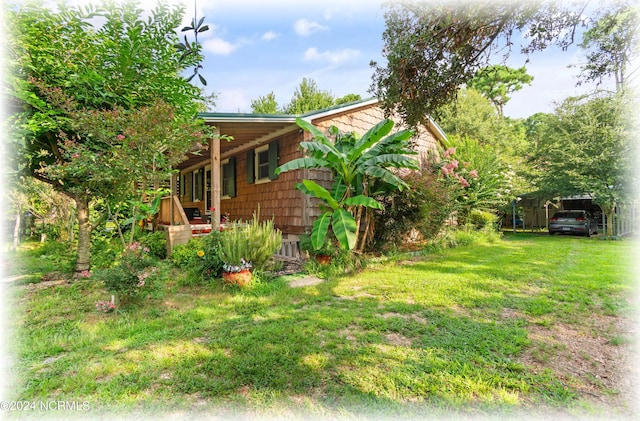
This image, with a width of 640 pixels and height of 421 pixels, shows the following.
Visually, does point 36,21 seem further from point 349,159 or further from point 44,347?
point 349,159

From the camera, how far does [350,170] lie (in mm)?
7125

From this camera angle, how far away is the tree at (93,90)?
4277 millimetres

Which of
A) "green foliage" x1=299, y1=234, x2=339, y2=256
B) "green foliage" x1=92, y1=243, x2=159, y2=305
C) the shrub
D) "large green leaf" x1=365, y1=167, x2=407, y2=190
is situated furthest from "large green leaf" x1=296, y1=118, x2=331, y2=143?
the shrub

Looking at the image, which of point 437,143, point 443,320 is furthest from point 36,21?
point 437,143

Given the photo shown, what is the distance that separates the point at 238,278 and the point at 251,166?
6.09 metres

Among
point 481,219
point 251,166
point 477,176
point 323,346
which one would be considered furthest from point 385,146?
point 481,219

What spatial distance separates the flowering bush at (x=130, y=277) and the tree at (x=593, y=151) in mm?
17449

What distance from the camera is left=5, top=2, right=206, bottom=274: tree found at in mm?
4277

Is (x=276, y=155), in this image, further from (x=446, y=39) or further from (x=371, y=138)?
(x=446, y=39)

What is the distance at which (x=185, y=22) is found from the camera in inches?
219

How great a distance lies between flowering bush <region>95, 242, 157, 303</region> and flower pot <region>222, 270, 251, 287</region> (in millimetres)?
1198

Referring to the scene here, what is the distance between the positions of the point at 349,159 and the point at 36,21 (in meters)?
5.71

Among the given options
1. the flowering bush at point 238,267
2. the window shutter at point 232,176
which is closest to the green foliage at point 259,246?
the flowering bush at point 238,267

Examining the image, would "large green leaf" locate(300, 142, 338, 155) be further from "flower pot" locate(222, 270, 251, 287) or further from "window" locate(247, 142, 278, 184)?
"flower pot" locate(222, 270, 251, 287)
